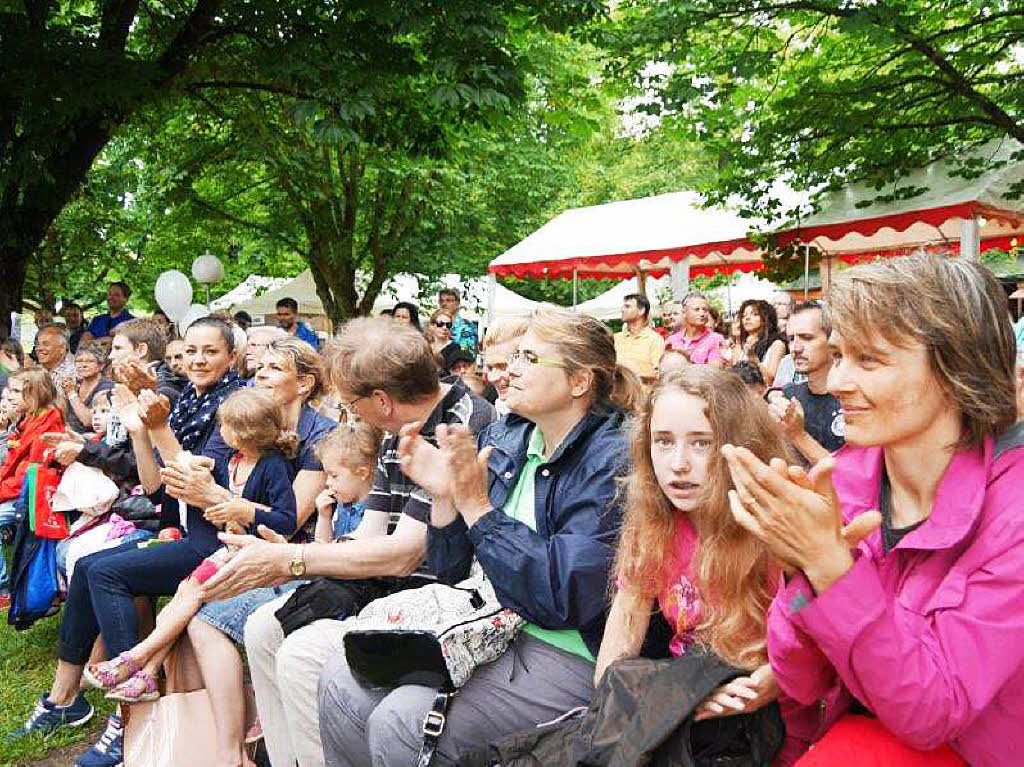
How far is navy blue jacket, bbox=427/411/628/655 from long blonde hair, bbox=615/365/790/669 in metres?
0.13

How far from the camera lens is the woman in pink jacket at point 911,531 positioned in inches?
56.3

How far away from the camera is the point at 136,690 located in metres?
3.54

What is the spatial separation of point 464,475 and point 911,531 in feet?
3.66

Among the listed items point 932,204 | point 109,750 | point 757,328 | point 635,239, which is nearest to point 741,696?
point 109,750

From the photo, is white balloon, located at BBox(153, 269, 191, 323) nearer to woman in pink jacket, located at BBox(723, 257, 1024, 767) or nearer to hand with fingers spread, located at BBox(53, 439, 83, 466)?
hand with fingers spread, located at BBox(53, 439, 83, 466)

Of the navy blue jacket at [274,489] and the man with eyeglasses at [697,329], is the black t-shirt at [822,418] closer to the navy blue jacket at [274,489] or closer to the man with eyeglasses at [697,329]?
the navy blue jacket at [274,489]

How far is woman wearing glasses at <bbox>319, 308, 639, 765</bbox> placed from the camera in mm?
2318

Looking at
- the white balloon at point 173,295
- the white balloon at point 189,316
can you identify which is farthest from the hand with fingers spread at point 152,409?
the white balloon at point 173,295

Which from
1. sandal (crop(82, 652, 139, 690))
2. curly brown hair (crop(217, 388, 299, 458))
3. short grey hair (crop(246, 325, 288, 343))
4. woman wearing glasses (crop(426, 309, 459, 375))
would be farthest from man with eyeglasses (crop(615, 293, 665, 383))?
sandal (crop(82, 652, 139, 690))

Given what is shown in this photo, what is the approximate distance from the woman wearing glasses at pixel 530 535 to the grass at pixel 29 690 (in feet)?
6.34

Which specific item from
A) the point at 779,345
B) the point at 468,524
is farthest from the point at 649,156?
the point at 468,524

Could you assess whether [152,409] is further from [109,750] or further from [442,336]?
[442,336]

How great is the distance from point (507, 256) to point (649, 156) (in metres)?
18.8

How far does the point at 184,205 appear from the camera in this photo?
17.0 metres
